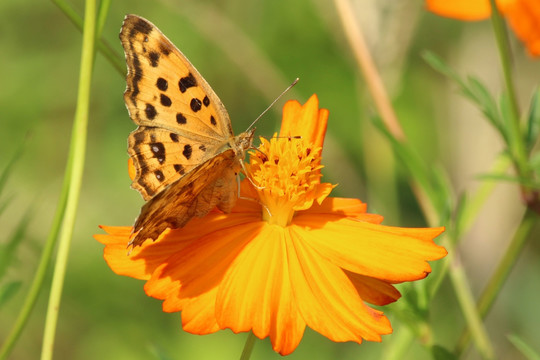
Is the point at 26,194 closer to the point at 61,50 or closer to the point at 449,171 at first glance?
the point at 61,50

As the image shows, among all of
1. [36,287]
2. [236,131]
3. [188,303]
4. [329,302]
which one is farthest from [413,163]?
[236,131]

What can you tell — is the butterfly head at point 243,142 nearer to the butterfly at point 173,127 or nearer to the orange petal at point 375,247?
the butterfly at point 173,127

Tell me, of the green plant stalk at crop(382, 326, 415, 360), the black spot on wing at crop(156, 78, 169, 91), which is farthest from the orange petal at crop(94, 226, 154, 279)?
the green plant stalk at crop(382, 326, 415, 360)

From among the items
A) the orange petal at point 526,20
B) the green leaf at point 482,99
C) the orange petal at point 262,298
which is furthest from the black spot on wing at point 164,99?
the orange petal at point 526,20

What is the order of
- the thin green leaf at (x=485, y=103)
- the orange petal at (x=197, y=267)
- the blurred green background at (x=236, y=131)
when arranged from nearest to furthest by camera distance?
the orange petal at (x=197, y=267) < the thin green leaf at (x=485, y=103) < the blurred green background at (x=236, y=131)

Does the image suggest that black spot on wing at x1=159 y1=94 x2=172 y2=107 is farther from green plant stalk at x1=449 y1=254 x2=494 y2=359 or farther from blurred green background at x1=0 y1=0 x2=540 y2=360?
blurred green background at x1=0 y1=0 x2=540 y2=360

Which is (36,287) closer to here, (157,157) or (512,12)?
(157,157)
